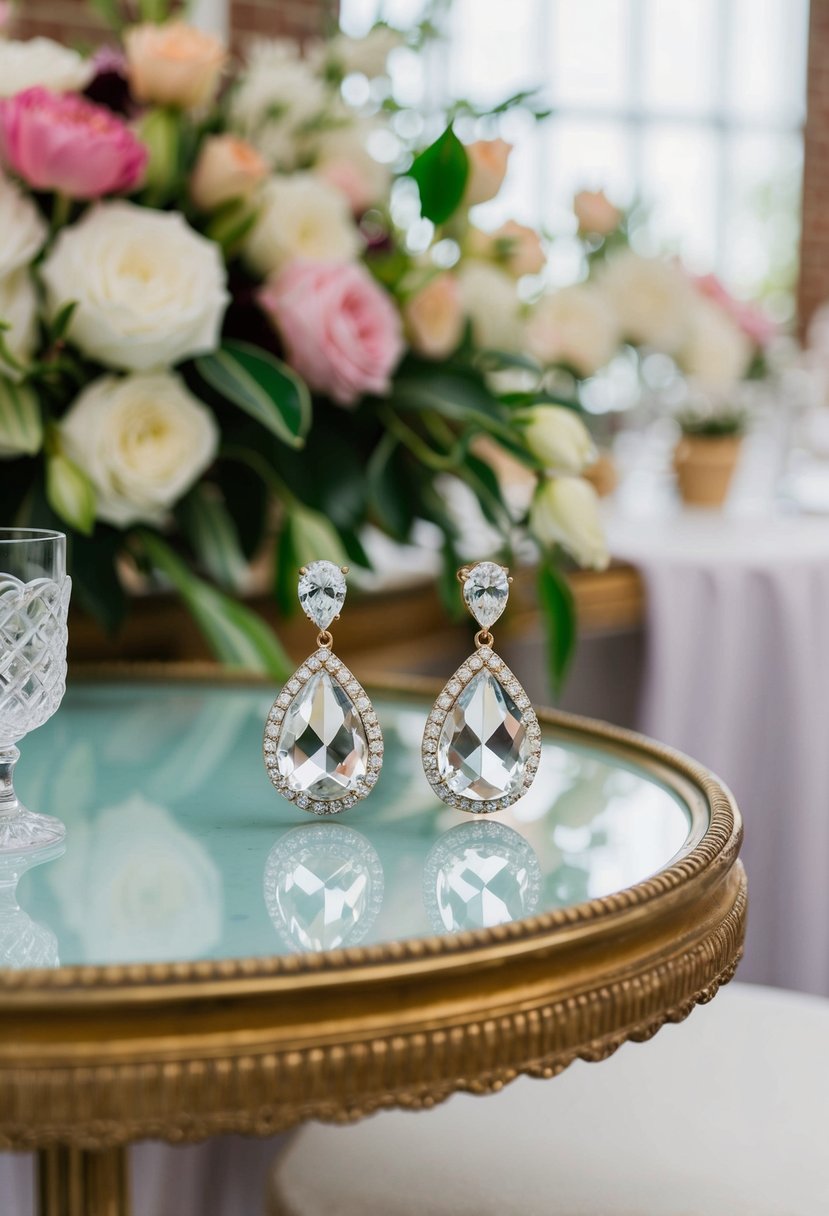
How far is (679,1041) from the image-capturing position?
1.15 meters

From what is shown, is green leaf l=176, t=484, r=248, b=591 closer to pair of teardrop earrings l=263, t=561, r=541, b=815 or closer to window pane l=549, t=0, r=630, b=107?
pair of teardrop earrings l=263, t=561, r=541, b=815

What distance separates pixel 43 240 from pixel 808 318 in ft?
20.9

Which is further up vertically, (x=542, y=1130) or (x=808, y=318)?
(x=542, y=1130)

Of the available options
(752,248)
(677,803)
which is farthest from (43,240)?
(752,248)

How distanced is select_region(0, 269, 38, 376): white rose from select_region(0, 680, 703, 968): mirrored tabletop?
0.28 metres

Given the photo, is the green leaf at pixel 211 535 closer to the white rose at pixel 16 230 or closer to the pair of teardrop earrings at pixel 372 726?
the white rose at pixel 16 230

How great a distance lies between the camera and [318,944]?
664mm

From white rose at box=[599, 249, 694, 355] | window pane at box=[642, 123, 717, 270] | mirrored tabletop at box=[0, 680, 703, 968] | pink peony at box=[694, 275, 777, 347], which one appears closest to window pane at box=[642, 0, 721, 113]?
window pane at box=[642, 123, 717, 270]

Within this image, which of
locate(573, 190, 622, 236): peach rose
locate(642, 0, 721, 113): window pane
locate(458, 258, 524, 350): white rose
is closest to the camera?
locate(458, 258, 524, 350): white rose

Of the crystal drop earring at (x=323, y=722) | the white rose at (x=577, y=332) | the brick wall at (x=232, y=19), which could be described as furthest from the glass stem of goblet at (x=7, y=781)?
the brick wall at (x=232, y=19)

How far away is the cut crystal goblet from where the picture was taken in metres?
0.77

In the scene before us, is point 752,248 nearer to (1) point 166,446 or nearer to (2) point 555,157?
(2) point 555,157

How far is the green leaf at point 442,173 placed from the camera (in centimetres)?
99

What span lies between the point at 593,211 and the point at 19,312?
114 centimetres
